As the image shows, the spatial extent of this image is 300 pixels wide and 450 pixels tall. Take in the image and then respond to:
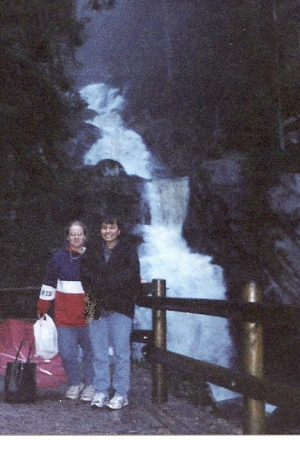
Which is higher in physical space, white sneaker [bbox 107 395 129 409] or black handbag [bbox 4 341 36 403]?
black handbag [bbox 4 341 36 403]

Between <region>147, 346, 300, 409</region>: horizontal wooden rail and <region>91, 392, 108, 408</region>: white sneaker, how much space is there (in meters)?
0.47

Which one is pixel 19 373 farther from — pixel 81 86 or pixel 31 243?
pixel 81 86

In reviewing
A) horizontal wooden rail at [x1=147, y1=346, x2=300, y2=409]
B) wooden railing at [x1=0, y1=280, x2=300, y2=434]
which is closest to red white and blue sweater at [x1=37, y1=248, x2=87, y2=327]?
wooden railing at [x1=0, y1=280, x2=300, y2=434]

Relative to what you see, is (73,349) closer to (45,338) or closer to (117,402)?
(45,338)

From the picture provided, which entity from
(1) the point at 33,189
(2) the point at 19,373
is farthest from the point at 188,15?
(2) the point at 19,373

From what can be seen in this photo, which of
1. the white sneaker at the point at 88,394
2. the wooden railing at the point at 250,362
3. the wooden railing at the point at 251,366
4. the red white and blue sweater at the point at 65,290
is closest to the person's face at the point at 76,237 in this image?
the red white and blue sweater at the point at 65,290

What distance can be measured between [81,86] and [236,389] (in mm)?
4717

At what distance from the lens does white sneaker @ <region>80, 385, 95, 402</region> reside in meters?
4.05

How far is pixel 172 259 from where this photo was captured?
11.3 meters

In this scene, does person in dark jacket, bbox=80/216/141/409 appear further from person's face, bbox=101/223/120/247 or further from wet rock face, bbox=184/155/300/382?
wet rock face, bbox=184/155/300/382

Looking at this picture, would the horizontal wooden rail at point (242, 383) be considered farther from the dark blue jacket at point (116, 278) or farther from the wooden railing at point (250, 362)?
the dark blue jacket at point (116, 278)

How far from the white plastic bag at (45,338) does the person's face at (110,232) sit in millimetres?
675

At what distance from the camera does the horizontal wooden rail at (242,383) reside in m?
2.39

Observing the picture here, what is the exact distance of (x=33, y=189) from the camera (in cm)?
646
